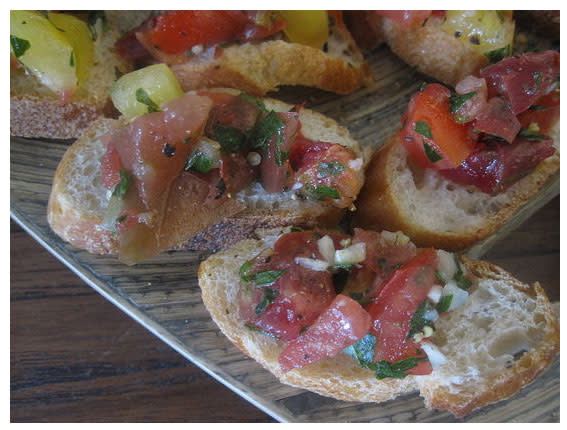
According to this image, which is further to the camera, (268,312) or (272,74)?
(272,74)

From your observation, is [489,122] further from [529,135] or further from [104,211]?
[104,211]

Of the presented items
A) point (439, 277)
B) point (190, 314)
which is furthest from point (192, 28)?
point (439, 277)

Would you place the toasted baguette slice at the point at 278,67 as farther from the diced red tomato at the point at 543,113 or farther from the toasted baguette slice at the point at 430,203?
the diced red tomato at the point at 543,113

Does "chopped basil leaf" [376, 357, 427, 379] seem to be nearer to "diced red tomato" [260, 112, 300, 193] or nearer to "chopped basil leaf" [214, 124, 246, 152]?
"diced red tomato" [260, 112, 300, 193]

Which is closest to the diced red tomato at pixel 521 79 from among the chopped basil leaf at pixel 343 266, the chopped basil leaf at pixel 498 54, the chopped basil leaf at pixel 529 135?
the chopped basil leaf at pixel 529 135

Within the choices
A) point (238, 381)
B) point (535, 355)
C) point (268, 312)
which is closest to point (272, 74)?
point (268, 312)
